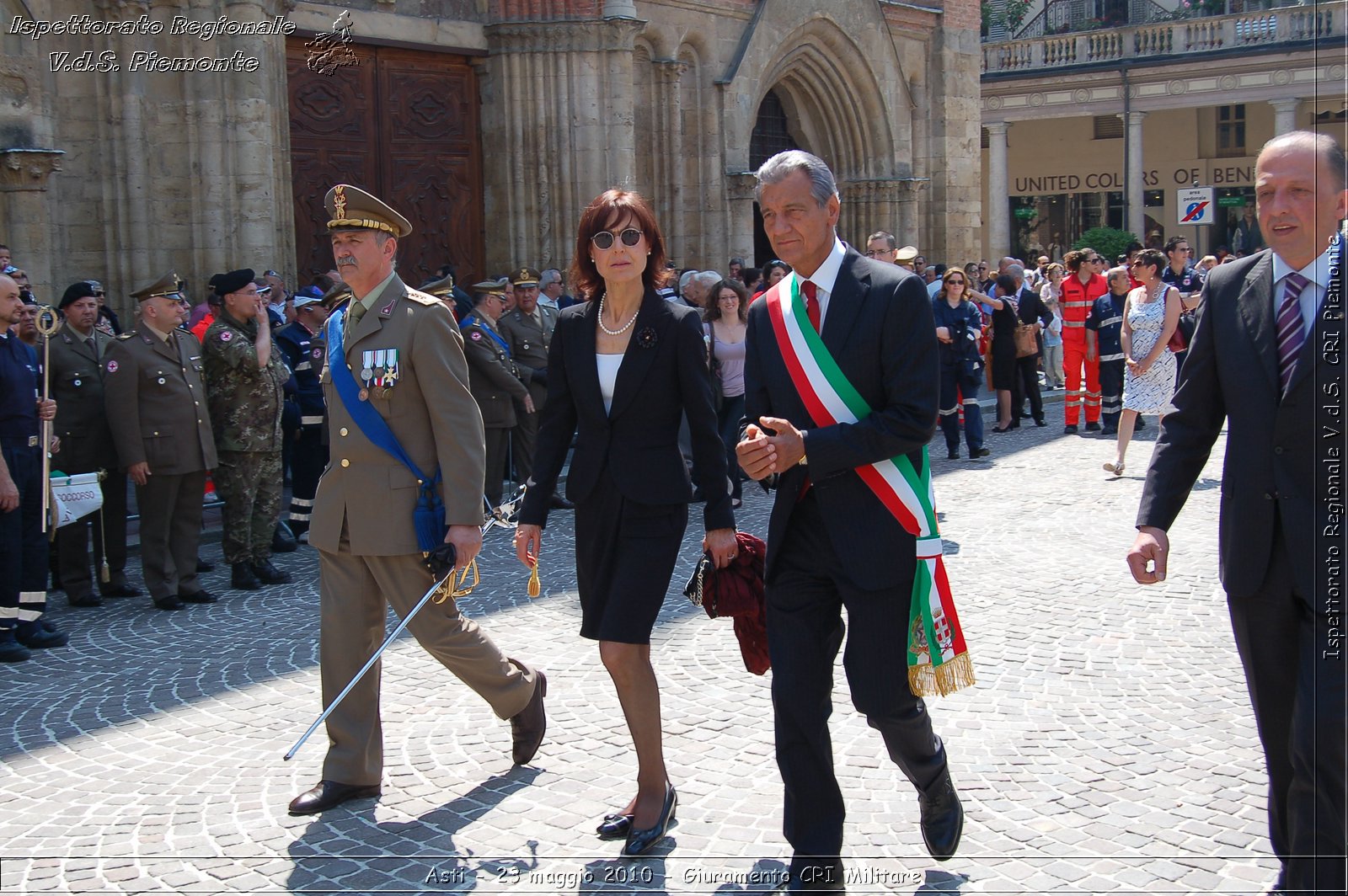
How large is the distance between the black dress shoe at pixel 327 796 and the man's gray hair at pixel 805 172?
2.43 meters

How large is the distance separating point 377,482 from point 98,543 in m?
4.71

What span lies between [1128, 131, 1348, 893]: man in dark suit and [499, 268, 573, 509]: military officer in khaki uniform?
322 inches

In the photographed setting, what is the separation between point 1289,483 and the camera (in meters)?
3.40

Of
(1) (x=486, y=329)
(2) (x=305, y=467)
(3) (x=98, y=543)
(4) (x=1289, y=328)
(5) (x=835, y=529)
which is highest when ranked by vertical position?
(1) (x=486, y=329)

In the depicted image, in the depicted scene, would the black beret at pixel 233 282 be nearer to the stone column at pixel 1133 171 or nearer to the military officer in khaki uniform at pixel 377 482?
the military officer in khaki uniform at pixel 377 482

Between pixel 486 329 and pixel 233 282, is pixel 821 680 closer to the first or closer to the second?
pixel 233 282

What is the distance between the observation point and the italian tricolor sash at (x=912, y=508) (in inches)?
148

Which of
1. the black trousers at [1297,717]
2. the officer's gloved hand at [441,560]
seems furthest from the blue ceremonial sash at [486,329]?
the black trousers at [1297,717]

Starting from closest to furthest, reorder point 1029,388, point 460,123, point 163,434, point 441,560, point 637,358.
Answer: point 637,358
point 441,560
point 163,434
point 1029,388
point 460,123

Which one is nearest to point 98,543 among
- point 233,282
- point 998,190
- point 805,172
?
point 233,282

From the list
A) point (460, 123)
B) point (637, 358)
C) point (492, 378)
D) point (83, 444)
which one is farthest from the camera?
point (460, 123)

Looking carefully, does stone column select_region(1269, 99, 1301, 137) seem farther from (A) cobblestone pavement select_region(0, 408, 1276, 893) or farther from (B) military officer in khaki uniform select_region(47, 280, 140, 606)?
(B) military officer in khaki uniform select_region(47, 280, 140, 606)

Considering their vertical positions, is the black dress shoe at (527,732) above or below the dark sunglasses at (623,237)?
below

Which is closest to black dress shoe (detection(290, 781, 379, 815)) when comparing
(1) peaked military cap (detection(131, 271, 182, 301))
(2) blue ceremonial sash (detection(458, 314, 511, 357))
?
(1) peaked military cap (detection(131, 271, 182, 301))
